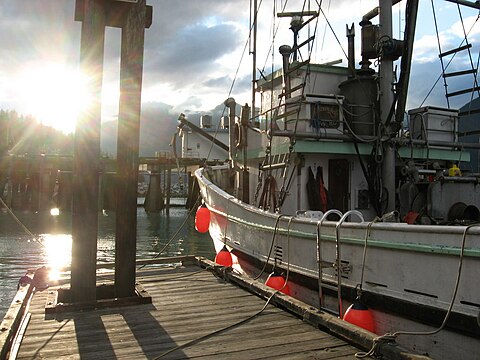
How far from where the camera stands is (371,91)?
9.88 meters

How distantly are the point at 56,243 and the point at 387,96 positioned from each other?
16417 mm

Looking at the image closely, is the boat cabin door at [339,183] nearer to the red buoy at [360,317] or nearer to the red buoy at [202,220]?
the red buoy at [202,220]

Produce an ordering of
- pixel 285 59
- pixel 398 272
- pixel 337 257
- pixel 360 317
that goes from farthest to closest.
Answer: pixel 285 59
pixel 337 257
pixel 398 272
pixel 360 317

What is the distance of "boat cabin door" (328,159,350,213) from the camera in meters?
9.55

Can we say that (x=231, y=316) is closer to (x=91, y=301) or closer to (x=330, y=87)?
(x=91, y=301)

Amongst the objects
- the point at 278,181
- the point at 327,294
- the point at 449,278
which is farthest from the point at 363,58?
the point at 449,278

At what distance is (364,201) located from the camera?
376 inches

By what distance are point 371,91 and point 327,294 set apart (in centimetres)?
515

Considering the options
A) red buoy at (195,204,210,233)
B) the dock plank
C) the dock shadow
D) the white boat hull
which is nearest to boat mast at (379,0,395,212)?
the white boat hull

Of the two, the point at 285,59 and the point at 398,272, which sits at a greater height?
the point at 285,59

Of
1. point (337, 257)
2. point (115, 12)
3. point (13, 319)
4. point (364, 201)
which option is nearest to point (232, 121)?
point (364, 201)

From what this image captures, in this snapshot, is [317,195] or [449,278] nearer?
[449,278]

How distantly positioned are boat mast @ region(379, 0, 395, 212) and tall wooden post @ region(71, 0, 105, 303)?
6142mm

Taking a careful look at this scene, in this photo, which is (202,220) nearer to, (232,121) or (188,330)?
(232,121)
